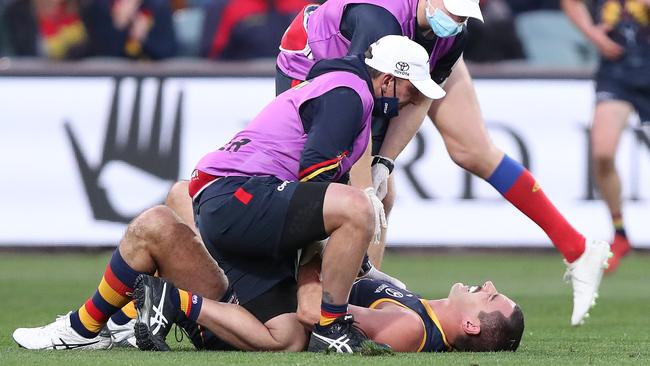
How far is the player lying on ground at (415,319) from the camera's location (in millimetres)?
7090

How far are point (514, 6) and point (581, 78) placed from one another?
2904 millimetres

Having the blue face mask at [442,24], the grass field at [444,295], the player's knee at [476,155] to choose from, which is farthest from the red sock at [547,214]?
the blue face mask at [442,24]

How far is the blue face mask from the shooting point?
320 inches

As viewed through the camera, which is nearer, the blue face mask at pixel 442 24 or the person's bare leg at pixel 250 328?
the person's bare leg at pixel 250 328

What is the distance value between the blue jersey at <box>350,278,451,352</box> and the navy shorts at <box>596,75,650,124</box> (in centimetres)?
501

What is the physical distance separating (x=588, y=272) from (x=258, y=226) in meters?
3.00

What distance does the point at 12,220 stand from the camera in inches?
545

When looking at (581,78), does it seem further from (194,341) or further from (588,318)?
(194,341)

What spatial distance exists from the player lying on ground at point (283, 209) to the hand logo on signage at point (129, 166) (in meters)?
6.42

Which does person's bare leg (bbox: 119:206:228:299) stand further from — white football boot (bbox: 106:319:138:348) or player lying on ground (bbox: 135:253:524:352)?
white football boot (bbox: 106:319:138:348)

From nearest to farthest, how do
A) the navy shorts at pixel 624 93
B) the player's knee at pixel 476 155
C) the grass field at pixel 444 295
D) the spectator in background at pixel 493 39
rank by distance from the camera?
the grass field at pixel 444 295
the player's knee at pixel 476 155
the navy shorts at pixel 624 93
the spectator in background at pixel 493 39

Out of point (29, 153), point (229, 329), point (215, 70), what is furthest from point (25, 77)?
point (229, 329)

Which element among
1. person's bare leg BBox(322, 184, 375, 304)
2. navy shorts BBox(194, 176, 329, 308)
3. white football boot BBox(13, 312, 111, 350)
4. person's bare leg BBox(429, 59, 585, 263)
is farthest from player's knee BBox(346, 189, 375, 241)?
person's bare leg BBox(429, 59, 585, 263)

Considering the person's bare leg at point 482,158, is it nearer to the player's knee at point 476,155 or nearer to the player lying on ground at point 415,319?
the player's knee at point 476,155
